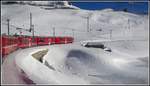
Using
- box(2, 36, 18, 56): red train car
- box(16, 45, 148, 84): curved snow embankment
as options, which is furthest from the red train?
box(16, 45, 148, 84): curved snow embankment

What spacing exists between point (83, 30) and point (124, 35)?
23.3 metres

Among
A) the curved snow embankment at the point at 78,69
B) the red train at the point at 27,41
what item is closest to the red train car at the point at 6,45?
the red train at the point at 27,41

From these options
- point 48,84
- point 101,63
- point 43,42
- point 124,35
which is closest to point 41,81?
point 48,84

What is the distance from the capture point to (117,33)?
615ft

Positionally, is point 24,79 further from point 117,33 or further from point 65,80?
point 117,33

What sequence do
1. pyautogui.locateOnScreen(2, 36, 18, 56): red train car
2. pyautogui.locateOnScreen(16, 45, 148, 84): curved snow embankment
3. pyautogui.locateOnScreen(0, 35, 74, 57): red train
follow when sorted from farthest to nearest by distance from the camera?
pyautogui.locateOnScreen(0, 35, 74, 57): red train
pyautogui.locateOnScreen(2, 36, 18, 56): red train car
pyautogui.locateOnScreen(16, 45, 148, 84): curved snow embankment

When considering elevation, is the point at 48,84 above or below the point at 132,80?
above

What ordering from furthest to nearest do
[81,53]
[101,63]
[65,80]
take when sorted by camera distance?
[81,53] → [101,63] → [65,80]

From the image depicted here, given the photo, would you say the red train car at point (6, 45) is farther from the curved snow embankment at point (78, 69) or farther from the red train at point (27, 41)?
the curved snow embankment at point (78, 69)

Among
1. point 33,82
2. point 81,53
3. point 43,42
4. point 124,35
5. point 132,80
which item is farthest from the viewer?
point 124,35

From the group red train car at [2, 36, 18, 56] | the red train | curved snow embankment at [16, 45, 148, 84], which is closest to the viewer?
curved snow embankment at [16, 45, 148, 84]

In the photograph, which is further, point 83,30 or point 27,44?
point 83,30

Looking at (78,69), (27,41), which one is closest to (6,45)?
(78,69)

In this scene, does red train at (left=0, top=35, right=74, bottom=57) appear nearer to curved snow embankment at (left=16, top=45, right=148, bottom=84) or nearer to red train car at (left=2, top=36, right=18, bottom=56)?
red train car at (left=2, top=36, right=18, bottom=56)
